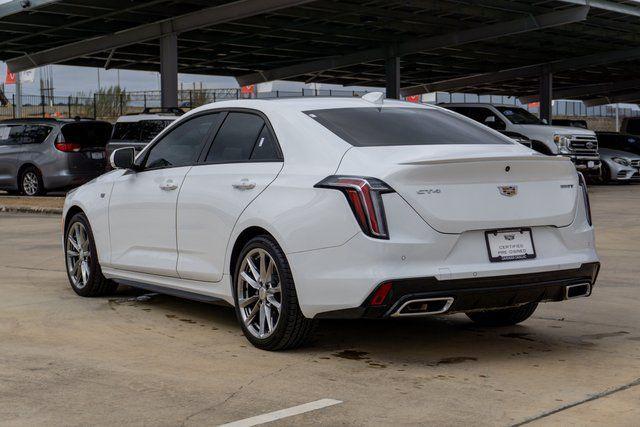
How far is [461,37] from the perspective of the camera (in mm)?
34969

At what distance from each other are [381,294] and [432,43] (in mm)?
31466

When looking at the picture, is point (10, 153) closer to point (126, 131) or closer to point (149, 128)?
point (126, 131)

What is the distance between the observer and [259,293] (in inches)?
263

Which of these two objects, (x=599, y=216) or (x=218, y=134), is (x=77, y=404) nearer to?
(x=218, y=134)

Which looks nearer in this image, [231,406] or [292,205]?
[231,406]

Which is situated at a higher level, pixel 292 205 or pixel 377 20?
pixel 377 20

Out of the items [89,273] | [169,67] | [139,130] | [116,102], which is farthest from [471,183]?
[116,102]

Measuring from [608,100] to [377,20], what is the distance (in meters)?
37.0

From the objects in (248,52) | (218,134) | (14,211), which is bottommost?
(14,211)

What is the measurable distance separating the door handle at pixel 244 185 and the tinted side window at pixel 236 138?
0.85 ft

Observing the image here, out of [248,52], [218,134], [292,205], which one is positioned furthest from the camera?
[248,52]

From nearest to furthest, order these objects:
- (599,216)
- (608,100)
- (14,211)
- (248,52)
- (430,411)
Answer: (430,411) < (599,216) < (14,211) < (248,52) < (608,100)

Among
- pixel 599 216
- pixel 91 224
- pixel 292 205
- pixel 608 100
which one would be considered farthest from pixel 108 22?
pixel 608 100

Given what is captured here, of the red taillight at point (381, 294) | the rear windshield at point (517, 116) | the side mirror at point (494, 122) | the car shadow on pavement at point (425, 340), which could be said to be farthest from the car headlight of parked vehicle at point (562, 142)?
the red taillight at point (381, 294)
